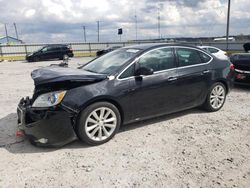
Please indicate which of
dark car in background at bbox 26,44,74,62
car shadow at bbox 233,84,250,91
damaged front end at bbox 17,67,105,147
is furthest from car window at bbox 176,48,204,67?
dark car in background at bbox 26,44,74,62

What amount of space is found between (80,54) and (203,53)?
25951mm

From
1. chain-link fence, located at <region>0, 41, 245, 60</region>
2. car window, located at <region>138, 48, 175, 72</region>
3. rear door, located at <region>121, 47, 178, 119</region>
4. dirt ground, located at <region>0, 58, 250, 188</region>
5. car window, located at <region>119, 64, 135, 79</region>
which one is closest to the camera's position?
dirt ground, located at <region>0, 58, 250, 188</region>

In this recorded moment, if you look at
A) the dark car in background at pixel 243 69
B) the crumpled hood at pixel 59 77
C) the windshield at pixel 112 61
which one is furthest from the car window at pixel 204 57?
the dark car in background at pixel 243 69

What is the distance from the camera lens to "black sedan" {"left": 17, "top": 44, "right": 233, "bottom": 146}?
353 centimetres

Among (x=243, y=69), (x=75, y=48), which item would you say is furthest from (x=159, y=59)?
(x=75, y=48)

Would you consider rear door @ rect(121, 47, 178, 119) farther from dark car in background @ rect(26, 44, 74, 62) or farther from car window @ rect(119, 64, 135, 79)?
dark car in background @ rect(26, 44, 74, 62)

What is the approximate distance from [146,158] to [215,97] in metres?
2.74

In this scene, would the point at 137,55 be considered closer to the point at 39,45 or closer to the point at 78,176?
the point at 78,176

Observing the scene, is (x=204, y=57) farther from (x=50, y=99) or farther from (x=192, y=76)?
(x=50, y=99)

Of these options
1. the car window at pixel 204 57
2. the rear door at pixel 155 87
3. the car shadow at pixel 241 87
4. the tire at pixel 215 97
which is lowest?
the car shadow at pixel 241 87

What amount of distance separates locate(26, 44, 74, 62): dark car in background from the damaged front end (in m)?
19.8

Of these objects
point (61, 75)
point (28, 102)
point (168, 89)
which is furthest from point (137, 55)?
point (28, 102)

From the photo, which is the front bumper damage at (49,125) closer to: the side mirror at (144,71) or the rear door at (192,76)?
the side mirror at (144,71)

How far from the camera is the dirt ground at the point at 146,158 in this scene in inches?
112
